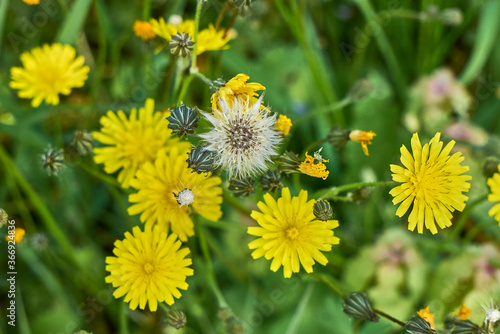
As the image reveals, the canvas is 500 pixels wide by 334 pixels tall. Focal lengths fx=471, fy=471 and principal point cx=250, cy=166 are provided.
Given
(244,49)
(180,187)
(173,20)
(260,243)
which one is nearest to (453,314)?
(260,243)

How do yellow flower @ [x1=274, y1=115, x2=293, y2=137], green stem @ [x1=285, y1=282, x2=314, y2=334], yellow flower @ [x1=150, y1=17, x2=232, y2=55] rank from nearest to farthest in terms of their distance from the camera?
yellow flower @ [x1=274, y1=115, x2=293, y2=137], yellow flower @ [x1=150, y1=17, x2=232, y2=55], green stem @ [x1=285, y1=282, x2=314, y2=334]

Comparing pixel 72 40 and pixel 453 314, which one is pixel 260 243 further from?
pixel 72 40

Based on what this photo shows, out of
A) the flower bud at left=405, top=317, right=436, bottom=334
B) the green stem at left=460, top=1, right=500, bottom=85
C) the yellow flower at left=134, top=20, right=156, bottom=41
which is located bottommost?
the flower bud at left=405, top=317, right=436, bottom=334

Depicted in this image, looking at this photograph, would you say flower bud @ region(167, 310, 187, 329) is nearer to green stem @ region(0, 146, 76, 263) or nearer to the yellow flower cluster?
the yellow flower cluster

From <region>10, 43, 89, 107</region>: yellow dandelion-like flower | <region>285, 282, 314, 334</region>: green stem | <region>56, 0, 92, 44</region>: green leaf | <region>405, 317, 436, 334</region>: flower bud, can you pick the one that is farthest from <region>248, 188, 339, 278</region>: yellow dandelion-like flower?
<region>56, 0, 92, 44</region>: green leaf

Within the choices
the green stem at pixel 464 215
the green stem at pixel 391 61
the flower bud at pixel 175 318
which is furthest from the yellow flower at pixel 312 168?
the green stem at pixel 391 61

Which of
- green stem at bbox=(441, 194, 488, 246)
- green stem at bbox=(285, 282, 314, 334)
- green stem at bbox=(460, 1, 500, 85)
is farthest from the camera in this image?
green stem at bbox=(460, 1, 500, 85)

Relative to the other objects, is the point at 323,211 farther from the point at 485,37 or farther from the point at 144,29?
the point at 485,37
